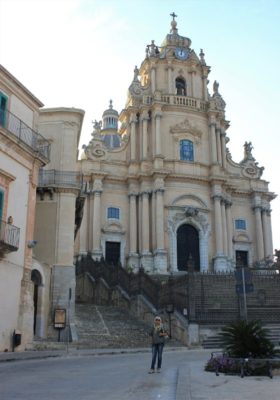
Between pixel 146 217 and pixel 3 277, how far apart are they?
81.2 ft

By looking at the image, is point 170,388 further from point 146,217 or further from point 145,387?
point 146,217

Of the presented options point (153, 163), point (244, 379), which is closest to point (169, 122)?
point (153, 163)

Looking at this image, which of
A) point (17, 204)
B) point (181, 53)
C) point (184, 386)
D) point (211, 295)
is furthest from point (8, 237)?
point (181, 53)

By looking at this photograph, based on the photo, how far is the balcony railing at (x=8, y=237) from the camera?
17.4 meters

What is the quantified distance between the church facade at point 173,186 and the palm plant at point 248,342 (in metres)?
25.8

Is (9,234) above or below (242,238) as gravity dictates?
below

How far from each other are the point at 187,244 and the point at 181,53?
61.7 feet

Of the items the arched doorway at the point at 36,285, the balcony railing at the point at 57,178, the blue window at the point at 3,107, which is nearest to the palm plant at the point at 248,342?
the blue window at the point at 3,107

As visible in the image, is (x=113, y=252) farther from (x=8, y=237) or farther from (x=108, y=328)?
(x=8, y=237)

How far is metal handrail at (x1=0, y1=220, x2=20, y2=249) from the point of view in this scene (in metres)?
17.8

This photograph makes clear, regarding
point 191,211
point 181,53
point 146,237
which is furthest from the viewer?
point 181,53

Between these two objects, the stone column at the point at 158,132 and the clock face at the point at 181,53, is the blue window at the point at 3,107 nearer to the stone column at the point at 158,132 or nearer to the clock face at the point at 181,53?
the stone column at the point at 158,132

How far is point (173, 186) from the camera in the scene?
4319 cm

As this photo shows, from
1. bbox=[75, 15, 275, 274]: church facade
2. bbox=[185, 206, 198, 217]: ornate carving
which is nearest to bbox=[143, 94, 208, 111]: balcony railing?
bbox=[75, 15, 275, 274]: church facade
